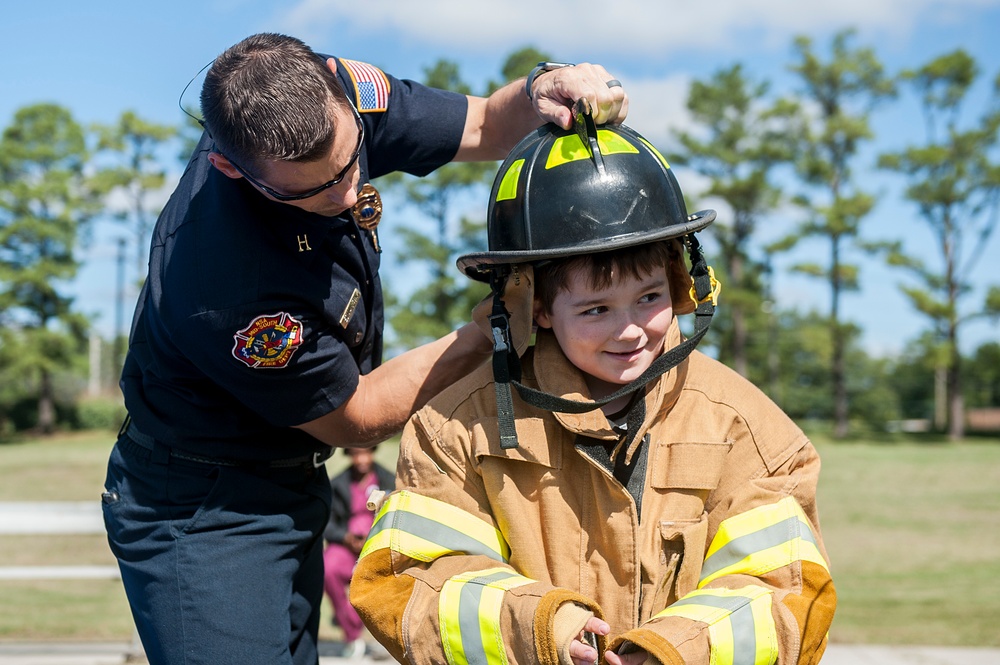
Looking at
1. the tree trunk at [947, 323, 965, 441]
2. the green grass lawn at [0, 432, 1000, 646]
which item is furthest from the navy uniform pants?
the tree trunk at [947, 323, 965, 441]

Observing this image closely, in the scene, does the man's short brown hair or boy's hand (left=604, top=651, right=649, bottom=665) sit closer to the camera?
boy's hand (left=604, top=651, right=649, bottom=665)

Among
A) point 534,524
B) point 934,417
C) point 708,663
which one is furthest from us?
point 934,417

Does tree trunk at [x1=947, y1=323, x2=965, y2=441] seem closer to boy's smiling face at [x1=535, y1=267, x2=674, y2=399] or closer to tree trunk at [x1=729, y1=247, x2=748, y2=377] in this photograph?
tree trunk at [x1=729, y1=247, x2=748, y2=377]

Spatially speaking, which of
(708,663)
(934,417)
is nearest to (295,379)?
(708,663)

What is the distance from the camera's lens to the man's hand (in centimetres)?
240

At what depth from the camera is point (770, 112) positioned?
41625 mm

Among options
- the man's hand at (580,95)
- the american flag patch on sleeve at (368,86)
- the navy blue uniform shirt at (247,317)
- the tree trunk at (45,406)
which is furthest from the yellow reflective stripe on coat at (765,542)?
the tree trunk at (45,406)

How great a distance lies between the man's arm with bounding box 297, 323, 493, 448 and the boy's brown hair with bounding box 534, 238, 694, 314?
45cm

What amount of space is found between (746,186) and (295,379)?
39.9 meters

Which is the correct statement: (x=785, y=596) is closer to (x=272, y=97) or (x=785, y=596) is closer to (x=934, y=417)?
(x=272, y=97)

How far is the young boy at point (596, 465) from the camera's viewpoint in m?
2.20

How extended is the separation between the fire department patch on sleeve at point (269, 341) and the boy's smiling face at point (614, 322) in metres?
0.75

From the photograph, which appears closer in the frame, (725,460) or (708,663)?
(708,663)

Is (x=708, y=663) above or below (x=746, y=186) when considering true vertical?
below
